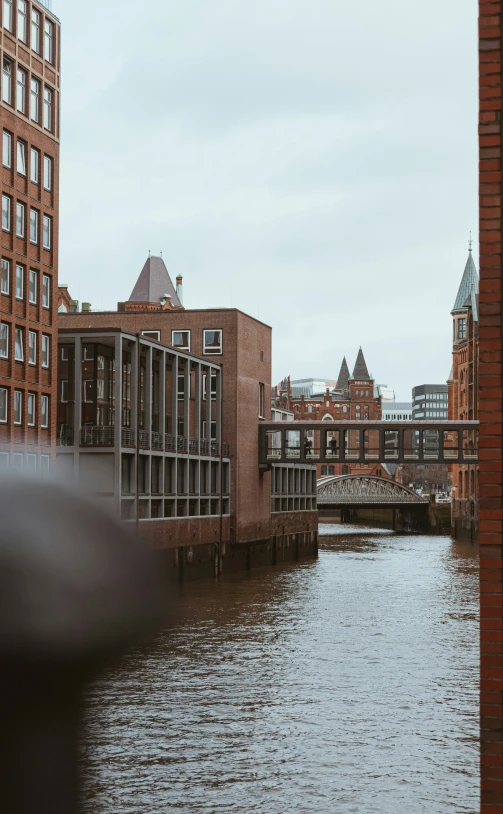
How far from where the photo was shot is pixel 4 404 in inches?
1822

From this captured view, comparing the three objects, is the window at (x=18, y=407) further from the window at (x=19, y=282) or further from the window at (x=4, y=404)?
the window at (x=19, y=282)

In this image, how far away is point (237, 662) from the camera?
2931cm

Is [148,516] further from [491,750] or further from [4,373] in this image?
[491,750]

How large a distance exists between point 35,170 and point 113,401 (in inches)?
471

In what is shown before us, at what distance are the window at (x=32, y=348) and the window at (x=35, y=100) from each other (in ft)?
31.9

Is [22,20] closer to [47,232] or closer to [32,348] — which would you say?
[47,232]

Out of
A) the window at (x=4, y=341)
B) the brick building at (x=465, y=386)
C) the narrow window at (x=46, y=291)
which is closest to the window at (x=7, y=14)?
the narrow window at (x=46, y=291)

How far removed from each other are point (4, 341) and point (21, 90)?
11.3 metres

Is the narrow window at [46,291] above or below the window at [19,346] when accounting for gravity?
above

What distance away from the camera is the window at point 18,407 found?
155 ft

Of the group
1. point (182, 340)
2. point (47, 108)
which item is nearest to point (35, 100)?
point (47, 108)

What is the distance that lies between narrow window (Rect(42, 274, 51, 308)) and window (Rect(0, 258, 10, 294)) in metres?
3.38

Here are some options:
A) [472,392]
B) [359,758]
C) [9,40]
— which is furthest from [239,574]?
[472,392]

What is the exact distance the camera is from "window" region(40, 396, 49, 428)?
49.2 m
